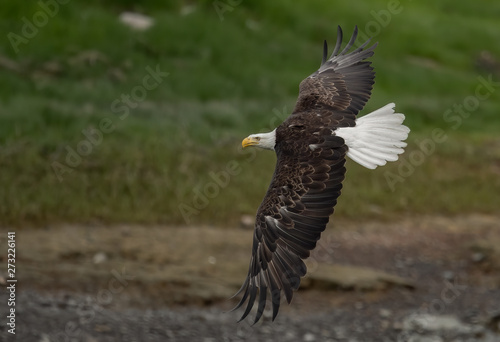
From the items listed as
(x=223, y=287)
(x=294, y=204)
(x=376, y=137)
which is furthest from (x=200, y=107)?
(x=294, y=204)

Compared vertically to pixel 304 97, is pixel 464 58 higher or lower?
higher

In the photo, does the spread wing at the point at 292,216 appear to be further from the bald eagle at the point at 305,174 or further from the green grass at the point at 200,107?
the green grass at the point at 200,107

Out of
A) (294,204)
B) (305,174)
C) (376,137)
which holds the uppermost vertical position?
(376,137)

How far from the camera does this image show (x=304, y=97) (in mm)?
8602

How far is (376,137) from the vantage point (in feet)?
24.9

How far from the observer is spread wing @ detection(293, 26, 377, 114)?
27.6 feet

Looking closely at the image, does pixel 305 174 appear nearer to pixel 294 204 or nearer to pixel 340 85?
pixel 294 204

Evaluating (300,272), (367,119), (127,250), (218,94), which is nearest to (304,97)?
(367,119)

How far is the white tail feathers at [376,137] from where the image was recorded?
24.2ft

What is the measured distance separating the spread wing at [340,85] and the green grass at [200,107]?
3864 millimetres

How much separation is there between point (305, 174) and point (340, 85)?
2005 mm

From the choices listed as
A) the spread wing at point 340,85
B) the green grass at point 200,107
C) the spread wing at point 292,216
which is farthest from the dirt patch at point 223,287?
the spread wing at point 340,85

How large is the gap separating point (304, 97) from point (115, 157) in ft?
17.1

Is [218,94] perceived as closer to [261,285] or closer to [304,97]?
[304,97]
